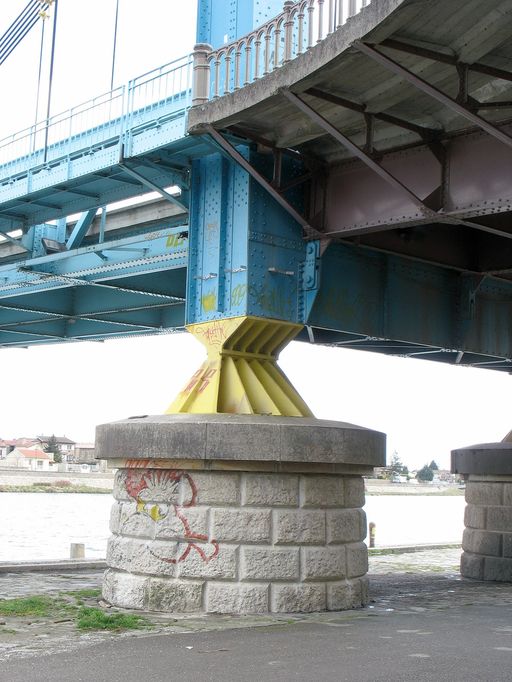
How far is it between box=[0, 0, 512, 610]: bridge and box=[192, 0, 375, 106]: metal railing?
0.03 meters

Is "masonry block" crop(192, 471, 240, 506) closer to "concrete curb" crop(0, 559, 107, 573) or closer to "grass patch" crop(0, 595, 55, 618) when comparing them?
"grass patch" crop(0, 595, 55, 618)

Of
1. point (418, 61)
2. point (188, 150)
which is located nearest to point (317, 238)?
point (188, 150)

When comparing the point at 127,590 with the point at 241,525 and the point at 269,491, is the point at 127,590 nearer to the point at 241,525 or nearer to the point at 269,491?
the point at 241,525

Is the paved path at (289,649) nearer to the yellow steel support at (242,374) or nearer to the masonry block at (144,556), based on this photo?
the masonry block at (144,556)

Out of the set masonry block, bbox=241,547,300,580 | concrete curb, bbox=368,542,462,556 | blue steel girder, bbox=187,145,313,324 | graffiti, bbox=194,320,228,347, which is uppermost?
blue steel girder, bbox=187,145,313,324

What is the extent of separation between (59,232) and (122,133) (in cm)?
649

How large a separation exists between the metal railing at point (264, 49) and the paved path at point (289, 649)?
6651 millimetres

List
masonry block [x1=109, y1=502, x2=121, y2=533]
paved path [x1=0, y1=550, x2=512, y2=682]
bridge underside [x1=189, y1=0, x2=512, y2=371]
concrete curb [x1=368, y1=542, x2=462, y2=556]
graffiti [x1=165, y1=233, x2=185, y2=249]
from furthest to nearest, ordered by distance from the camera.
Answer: concrete curb [x1=368, y1=542, x2=462, y2=556], graffiti [x1=165, y1=233, x2=185, y2=249], masonry block [x1=109, y1=502, x2=121, y2=533], bridge underside [x1=189, y1=0, x2=512, y2=371], paved path [x1=0, y1=550, x2=512, y2=682]

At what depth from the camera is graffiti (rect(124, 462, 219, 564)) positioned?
11398mm

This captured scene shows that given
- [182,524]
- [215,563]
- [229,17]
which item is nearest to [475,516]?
[215,563]

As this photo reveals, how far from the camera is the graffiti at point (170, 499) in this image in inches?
449

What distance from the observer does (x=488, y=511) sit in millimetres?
17453

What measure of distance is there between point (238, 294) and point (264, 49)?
3.27m

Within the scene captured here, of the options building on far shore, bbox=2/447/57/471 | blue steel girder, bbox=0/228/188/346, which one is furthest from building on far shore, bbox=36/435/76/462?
blue steel girder, bbox=0/228/188/346
